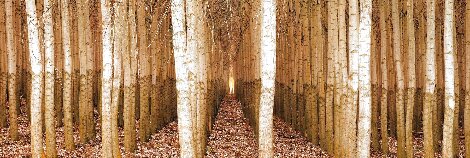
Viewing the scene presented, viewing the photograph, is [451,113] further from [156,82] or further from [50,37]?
[156,82]

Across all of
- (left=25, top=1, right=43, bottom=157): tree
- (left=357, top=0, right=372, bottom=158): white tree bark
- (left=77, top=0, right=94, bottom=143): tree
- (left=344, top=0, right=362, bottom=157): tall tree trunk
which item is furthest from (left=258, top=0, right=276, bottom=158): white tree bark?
(left=77, top=0, right=94, bottom=143): tree

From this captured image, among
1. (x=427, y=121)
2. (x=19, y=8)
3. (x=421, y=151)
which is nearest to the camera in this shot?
(x=427, y=121)

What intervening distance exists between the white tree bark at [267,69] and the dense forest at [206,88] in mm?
14

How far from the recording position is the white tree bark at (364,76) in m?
7.38

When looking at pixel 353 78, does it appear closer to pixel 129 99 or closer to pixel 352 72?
pixel 352 72

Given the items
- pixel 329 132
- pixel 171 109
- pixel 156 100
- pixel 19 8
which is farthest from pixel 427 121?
pixel 19 8

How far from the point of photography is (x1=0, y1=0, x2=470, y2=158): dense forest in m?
7.48

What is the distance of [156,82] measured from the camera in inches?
622

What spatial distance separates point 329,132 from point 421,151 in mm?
2760

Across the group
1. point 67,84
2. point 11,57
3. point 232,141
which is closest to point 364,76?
point 67,84

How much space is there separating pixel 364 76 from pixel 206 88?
7.08m

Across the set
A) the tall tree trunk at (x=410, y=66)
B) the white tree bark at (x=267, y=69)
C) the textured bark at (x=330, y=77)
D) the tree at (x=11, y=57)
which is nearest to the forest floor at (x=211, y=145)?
the textured bark at (x=330, y=77)

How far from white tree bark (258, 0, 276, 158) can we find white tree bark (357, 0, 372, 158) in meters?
1.27

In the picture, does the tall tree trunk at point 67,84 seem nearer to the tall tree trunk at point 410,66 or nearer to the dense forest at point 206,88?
the dense forest at point 206,88
